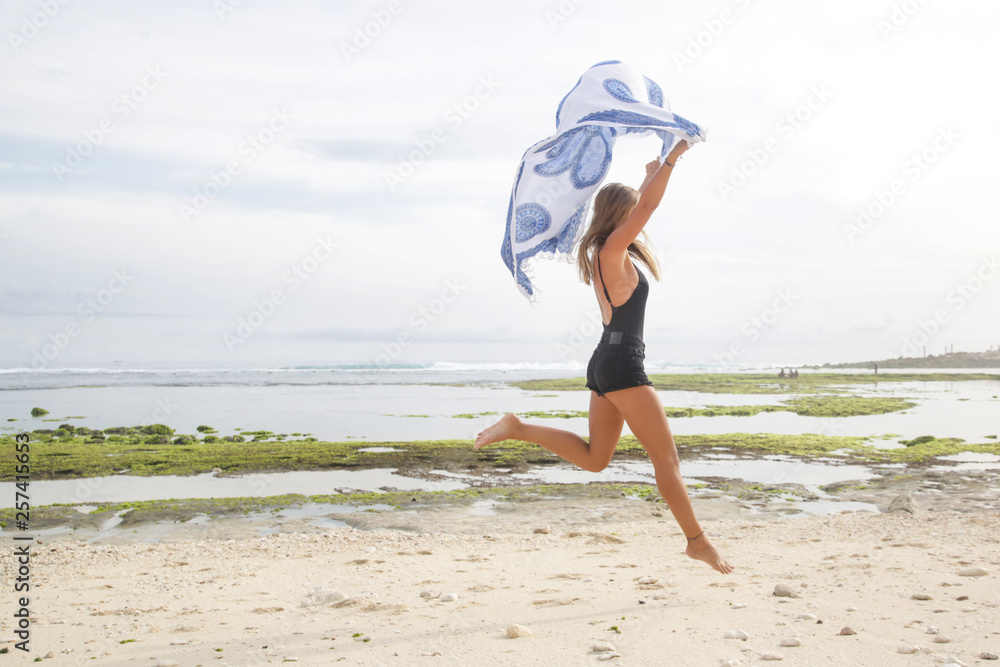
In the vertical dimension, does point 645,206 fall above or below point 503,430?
above

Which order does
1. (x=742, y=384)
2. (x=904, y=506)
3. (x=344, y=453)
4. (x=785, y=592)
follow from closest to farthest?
(x=785, y=592)
(x=904, y=506)
(x=344, y=453)
(x=742, y=384)

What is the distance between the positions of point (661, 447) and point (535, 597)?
200 centimetres

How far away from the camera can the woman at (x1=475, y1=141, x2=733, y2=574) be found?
12.2 feet

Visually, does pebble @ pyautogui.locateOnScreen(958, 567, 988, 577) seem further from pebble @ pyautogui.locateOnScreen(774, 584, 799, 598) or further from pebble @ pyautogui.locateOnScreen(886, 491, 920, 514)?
pebble @ pyautogui.locateOnScreen(886, 491, 920, 514)

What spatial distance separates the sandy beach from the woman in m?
0.84

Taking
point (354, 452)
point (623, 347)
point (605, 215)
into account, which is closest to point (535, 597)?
Result: point (623, 347)

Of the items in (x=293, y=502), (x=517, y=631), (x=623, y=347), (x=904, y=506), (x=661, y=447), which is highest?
(x=623, y=347)

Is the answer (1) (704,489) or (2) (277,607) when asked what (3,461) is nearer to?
(2) (277,607)

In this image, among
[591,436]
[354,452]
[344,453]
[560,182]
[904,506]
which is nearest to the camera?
[591,436]

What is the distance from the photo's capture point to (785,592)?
16.1 ft

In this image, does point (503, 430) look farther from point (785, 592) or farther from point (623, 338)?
point (785, 592)

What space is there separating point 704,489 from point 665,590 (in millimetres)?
6281

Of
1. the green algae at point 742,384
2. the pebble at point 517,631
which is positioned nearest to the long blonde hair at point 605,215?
the pebble at point 517,631

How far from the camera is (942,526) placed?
720 centimetres
